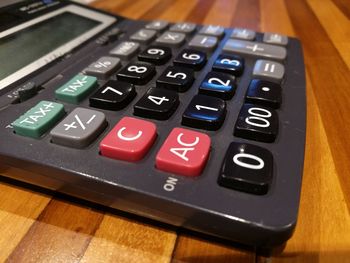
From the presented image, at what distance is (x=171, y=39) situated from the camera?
43 cm

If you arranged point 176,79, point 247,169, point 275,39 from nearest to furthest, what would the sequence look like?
1. point 247,169
2. point 176,79
3. point 275,39

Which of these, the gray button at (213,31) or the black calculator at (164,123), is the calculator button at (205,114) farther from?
the gray button at (213,31)

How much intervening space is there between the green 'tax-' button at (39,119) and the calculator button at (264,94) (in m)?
0.17

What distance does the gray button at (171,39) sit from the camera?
0.43m

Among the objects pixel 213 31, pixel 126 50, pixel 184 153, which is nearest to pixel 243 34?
pixel 213 31

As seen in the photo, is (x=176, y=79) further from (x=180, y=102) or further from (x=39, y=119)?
(x=39, y=119)

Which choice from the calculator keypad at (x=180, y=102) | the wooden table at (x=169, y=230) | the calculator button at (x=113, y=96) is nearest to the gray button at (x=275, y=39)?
the calculator keypad at (x=180, y=102)

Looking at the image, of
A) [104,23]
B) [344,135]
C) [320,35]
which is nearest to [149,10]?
[104,23]

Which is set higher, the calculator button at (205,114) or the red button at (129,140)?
the calculator button at (205,114)

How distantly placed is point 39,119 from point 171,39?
0.22 meters

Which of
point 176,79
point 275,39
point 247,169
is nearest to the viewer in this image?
point 247,169

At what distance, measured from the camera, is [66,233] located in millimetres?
240

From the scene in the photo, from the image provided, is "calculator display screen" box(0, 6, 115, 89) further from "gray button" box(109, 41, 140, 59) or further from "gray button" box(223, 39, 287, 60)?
"gray button" box(223, 39, 287, 60)

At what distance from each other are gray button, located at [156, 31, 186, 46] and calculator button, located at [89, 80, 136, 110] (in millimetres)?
127
